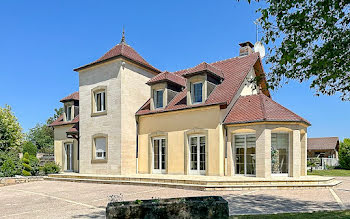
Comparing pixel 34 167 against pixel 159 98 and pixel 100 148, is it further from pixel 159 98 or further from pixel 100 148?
pixel 159 98

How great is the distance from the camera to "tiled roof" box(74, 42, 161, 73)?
19009 millimetres

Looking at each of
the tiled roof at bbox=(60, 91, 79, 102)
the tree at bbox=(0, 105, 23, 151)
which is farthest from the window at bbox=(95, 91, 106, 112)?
the tree at bbox=(0, 105, 23, 151)

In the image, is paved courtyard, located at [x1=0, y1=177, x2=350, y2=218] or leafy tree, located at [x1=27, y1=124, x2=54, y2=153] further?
leafy tree, located at [x1=27, y1=124, x2=54, y2=153]

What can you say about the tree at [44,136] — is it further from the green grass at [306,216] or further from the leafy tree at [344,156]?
the green grass at [306,216]

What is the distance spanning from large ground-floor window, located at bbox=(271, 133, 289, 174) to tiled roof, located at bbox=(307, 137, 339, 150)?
3407 cm

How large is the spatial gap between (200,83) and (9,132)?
31.4 meters

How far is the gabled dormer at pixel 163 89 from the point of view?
1858 cm

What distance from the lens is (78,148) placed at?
22.2m

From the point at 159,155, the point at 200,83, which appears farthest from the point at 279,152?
the point at 159,155

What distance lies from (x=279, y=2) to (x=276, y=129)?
30.4 feet

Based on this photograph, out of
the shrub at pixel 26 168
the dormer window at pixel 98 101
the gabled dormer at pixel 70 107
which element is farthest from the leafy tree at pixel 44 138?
the dormer window at pixel 98 101

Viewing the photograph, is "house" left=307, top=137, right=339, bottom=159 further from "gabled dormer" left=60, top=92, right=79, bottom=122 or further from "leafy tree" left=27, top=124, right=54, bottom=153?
"leafy tree" left=27, top=124, right=54, bottom=153

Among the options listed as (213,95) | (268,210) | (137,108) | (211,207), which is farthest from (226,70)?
(211,207)

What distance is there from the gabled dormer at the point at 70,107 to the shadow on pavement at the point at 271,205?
17.6m
